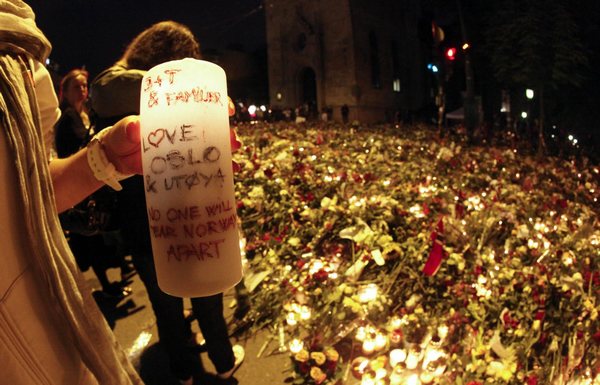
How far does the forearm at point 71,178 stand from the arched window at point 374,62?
3451 centimetres

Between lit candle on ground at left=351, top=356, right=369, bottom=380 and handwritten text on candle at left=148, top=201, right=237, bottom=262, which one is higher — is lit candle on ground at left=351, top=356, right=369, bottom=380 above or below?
below

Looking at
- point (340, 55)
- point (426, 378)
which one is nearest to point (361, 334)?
point (426, 378)

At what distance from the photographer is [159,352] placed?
3209 mm

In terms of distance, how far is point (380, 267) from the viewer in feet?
11.6

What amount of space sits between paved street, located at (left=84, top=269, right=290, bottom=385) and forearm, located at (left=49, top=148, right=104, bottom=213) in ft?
6.39

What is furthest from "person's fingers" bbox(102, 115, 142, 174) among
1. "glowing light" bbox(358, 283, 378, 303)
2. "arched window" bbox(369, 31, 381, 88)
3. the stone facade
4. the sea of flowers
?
"arched window" bbox(369, 31, 381, 88)

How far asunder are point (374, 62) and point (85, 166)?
36.1m

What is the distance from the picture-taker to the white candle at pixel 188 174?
1088mm

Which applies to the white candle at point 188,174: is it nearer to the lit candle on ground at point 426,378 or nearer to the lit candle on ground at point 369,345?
the lit candle on ground at point 426,378

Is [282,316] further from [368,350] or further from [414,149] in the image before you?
[414,149]

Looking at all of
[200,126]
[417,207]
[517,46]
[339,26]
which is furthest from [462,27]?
[339,26]

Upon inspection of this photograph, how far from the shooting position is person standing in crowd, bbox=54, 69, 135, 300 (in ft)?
11.2

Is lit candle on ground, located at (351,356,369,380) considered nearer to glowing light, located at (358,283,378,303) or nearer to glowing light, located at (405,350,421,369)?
glowing light, located at (405,350,421,369)

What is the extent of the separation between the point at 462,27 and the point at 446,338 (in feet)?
31.6
